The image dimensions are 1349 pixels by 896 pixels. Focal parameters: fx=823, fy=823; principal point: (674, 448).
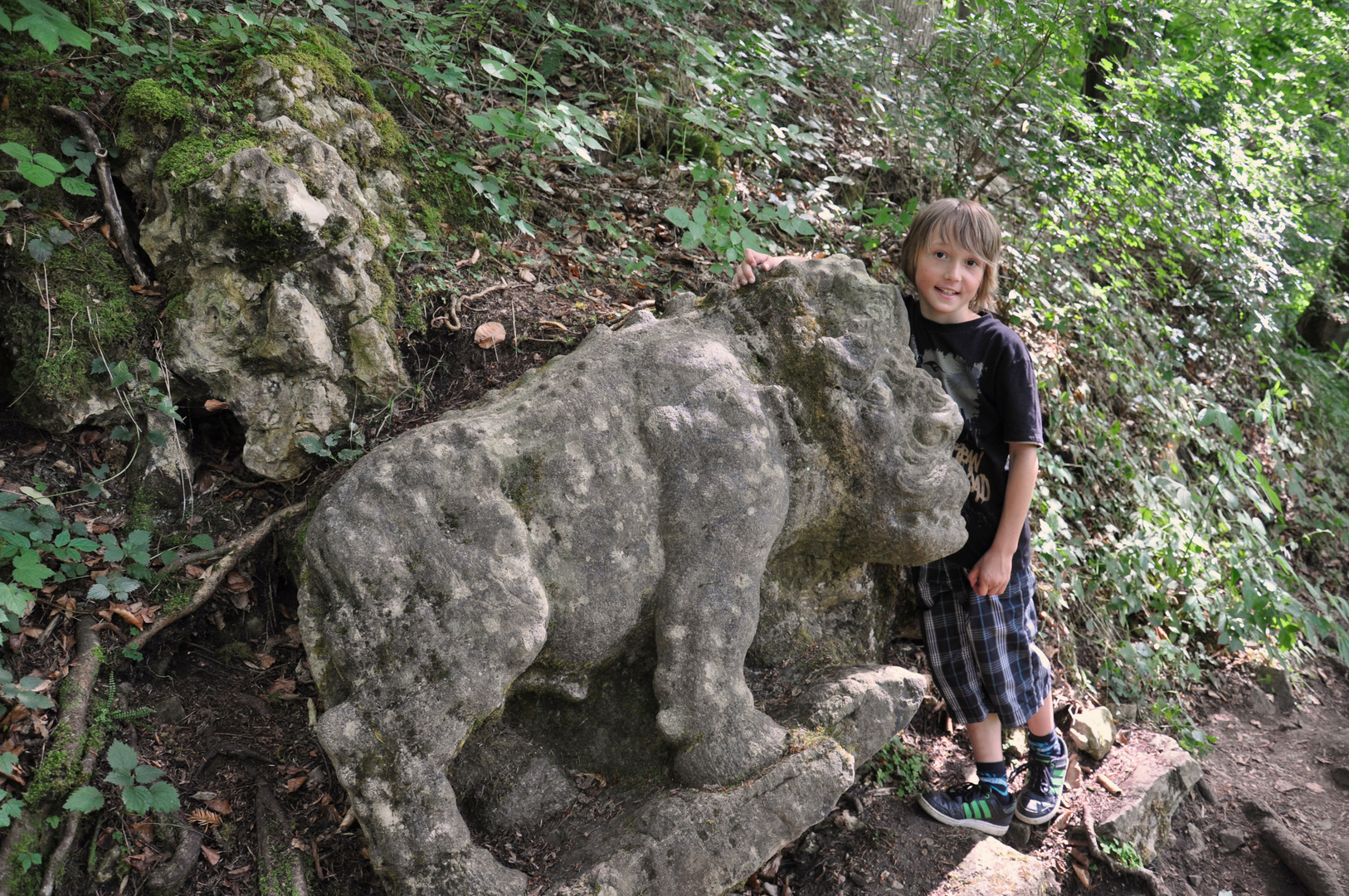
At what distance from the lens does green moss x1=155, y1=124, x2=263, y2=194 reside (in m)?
2.88

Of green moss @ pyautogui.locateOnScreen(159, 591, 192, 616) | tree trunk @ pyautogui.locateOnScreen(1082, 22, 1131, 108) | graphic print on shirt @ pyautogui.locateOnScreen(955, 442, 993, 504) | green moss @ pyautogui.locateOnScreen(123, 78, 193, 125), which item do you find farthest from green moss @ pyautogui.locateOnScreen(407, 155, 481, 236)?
tree trunk @ pyautogui.locateOnScreen(1082, 22, 1131, 108)

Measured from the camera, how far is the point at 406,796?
197cm

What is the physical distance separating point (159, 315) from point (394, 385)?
0.83 meters

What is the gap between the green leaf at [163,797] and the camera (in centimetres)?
222

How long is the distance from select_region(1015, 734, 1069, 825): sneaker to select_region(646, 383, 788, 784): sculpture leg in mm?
1541

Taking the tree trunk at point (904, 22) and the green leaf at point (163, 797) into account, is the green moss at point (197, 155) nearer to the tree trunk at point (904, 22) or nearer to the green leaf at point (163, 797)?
the green leaf at point (163, 797)

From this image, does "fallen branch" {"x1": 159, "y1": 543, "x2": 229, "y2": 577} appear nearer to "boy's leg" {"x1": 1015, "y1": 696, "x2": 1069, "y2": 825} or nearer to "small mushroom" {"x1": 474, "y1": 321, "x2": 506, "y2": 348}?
"small mushroom" {"x1": 474, "y1": 321, "x2": 506, "y2": 348}

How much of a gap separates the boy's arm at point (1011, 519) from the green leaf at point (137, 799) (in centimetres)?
266

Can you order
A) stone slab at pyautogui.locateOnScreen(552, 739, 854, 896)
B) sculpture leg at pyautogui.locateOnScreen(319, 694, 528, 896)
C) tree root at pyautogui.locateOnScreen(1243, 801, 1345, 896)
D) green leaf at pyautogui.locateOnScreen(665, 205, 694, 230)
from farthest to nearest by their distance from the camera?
tree root at pyautogui.locateOnScreen(1243, 801, 1345, 896) → green leaf at pyautogui.locateOnScreen(665, 205, 694, 230) → stone slab at pyautogui.locateOnScreen(552, 739, 854, 896) → sculpture leg at pyautogui.locateOnScreen(319, 694, 528, 896)

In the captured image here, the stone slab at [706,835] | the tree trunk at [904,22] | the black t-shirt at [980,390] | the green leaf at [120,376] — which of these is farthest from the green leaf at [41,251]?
the tree trunk at [904,22]

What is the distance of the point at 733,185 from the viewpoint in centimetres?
421

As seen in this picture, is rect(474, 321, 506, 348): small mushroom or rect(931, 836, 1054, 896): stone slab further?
rect(474, 321, 506, 348): small mushroom

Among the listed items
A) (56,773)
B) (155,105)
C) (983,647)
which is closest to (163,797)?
(56,773)

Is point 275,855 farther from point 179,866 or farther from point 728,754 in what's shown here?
point 728,754
